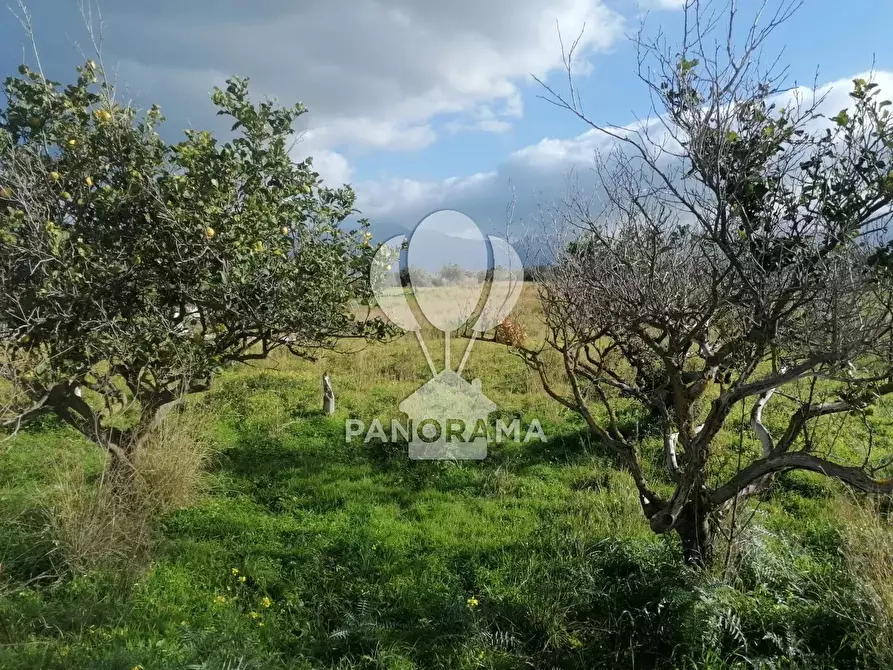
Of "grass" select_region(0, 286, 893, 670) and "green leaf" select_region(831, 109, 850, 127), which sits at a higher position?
"green leaf" select_region(831, 109, 850, 127)

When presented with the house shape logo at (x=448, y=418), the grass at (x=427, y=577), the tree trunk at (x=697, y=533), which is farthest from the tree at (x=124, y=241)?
the tree trunk at (x=697, y=533)

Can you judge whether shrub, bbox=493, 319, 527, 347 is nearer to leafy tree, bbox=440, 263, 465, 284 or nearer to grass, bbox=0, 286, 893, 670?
leafy tree, bbox=440, 263, 465, 284

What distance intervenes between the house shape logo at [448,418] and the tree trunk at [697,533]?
303cm

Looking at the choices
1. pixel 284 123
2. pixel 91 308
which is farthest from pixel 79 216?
pixel 284 123

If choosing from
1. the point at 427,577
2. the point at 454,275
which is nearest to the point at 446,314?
the point at 454,275

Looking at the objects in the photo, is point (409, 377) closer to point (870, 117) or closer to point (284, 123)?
point (284, 123)

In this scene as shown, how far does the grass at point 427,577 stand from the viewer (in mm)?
3182

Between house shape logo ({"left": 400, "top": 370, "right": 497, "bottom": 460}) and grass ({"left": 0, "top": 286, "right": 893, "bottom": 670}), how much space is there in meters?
0.27

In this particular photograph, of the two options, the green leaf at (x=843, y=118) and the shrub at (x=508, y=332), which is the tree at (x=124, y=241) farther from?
the shrub at (x=508, y=332)

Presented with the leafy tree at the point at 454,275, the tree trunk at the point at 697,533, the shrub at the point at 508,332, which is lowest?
the tree trunk at the point at 697,533

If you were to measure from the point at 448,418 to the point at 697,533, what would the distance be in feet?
14.0

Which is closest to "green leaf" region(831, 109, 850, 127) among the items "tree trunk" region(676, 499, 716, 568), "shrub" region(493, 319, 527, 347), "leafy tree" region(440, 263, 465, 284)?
"tree trunk" region(676, 499, 716, 568)

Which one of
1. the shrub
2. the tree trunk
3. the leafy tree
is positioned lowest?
the tree trunk

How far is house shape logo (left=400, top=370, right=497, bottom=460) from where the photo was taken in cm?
659
